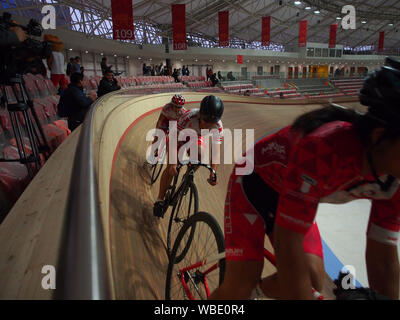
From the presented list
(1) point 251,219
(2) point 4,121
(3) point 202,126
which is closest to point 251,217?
(1) point 251,219

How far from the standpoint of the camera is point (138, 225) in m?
2.42

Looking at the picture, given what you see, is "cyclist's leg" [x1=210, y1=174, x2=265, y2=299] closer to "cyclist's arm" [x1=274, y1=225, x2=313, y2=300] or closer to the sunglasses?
"cyclist's arm" [x1=274, y1=225, x2=313, y2=300]

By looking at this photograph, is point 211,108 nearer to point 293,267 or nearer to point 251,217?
point 251,217

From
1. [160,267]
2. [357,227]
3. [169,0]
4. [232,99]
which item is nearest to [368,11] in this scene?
[169,0]

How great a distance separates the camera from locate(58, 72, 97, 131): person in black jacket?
3344 mm

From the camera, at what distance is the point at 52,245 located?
102 centimetres

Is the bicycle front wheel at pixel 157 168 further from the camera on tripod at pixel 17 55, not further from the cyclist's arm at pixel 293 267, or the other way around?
the cyclist's arm at pixel 293 267

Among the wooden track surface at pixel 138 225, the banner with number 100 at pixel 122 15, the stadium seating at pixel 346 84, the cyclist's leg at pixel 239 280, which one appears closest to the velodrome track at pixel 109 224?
the wooden track surface at pixel 138 225

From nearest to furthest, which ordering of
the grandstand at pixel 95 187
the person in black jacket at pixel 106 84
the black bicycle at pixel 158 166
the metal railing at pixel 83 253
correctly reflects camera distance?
the metal railing at pixel 83 253
the grandstand at pixel 95 187
the black bicycle at pixel 158 166
the person in black jacket at pixel 106 84

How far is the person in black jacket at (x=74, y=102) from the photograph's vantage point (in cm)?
334

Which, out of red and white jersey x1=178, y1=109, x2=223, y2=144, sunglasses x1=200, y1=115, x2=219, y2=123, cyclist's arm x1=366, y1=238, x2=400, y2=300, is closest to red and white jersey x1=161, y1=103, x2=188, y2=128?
red and white jersey x1=178, y1=109, x2=223, y2=144

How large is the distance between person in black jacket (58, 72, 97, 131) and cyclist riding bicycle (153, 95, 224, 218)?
1358 millimetres

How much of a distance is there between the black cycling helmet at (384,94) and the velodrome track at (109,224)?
2.70 ft
